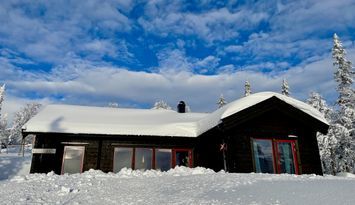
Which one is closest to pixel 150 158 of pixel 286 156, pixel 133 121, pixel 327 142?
pixel 133 121

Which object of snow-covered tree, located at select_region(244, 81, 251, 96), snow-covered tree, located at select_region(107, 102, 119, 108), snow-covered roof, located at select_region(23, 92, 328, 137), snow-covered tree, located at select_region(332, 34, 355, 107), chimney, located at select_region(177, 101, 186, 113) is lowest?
snow-covered roof, located at select_region(23, 92, 328, 137)

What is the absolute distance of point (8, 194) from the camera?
8.19m

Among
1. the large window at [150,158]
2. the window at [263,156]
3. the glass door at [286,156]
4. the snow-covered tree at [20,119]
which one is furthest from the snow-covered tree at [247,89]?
the snow-covered tree at [20,119]

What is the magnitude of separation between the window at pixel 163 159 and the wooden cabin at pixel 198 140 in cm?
6

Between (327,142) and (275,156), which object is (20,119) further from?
(275,156)

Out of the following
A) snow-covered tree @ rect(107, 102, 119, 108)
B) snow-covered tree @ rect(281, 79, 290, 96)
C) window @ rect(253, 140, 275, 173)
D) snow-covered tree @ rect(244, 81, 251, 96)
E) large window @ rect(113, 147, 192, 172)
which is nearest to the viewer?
window @ rect(253, 140, 275, 173)

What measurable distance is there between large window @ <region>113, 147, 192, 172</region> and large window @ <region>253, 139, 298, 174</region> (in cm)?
431

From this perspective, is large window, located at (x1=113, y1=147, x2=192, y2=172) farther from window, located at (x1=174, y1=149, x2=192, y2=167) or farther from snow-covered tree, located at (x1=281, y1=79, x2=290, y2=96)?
snow-covered tree, located at (x1=281, y1=79, x2=290, y2=96)

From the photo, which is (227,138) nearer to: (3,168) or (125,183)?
(125,183)

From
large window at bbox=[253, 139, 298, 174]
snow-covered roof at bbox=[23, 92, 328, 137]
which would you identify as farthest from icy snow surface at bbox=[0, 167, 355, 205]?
snow-covered roof at bbox=[23, 92, 328, 137]

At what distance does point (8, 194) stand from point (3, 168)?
25.5 m

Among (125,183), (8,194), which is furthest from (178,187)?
(8,194)

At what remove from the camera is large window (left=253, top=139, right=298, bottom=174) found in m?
15.3

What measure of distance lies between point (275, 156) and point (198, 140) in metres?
4.62
